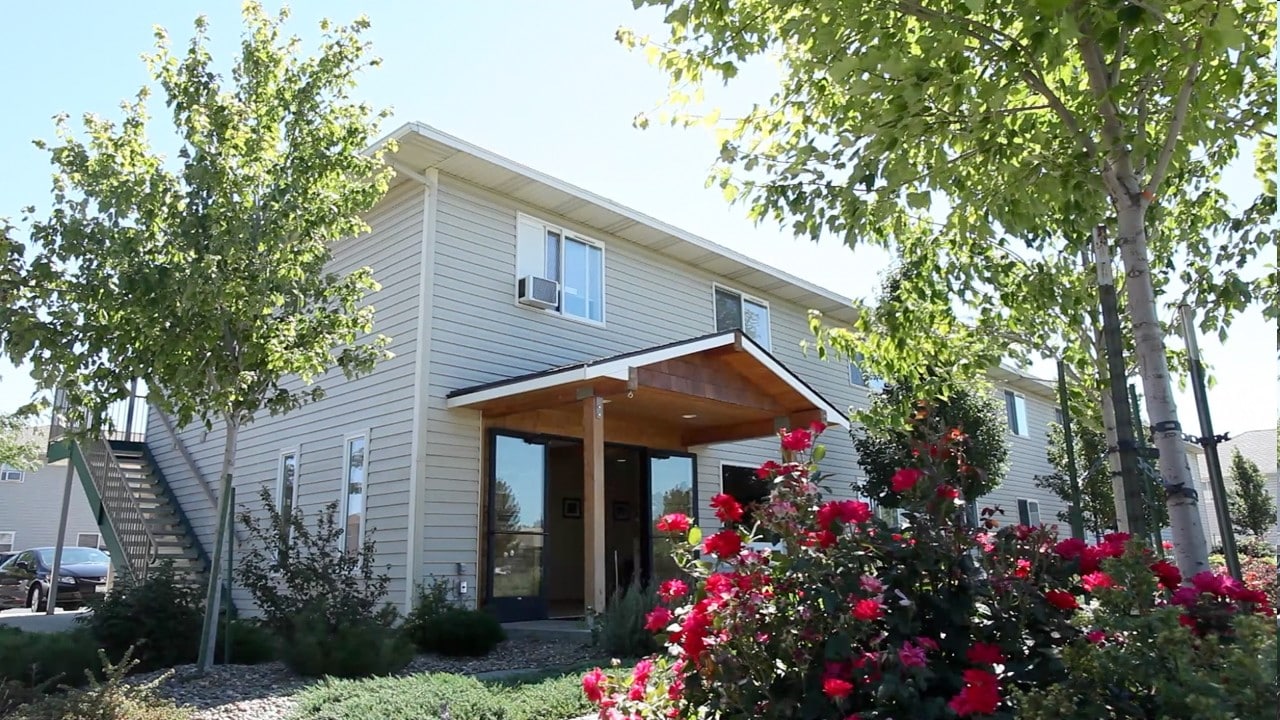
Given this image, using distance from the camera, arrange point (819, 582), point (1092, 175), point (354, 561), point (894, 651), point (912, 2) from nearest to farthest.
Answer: point (894, 651) < point (819, 582) < point (912, 2) < point (1092, 175) < point (354, 561)

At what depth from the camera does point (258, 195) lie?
288 inches

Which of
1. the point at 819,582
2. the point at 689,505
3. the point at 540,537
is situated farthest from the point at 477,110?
the point at 819,582

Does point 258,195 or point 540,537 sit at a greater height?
point 258,195

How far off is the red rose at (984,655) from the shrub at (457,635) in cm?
628

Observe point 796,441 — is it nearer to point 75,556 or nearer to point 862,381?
point 862,381

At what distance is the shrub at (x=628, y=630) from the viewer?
738cm

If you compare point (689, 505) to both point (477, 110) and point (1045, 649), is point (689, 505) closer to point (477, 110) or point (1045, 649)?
point (477, 110)

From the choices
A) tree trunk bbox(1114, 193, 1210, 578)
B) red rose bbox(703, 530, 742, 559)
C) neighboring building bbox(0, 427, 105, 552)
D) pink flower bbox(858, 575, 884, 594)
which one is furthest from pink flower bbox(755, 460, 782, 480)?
neighboring building bbox(0, 427, 105, 552)

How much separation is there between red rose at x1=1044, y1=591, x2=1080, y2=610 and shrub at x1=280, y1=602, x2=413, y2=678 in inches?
203

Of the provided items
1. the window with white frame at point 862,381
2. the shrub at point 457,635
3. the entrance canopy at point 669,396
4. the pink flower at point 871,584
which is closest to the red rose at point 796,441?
the pink flower at point 871,584

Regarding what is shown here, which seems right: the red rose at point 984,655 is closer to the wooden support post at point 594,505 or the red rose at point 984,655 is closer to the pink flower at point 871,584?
the pink flower at point 871,584

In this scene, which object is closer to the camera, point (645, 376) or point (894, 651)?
point (894, 651)

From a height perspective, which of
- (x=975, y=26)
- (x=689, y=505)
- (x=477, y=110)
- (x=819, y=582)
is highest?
(x=477, y=110)

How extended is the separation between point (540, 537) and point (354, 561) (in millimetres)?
3323
